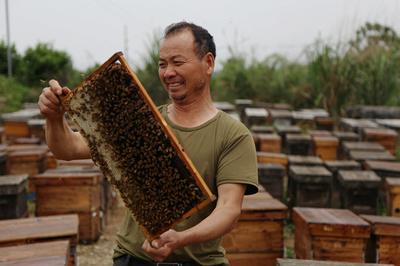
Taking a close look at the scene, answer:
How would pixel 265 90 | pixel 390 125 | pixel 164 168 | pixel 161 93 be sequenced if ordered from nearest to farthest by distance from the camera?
pixel 164 168 < pixel 390 125 < pixel 161 93 < pixel 265 90

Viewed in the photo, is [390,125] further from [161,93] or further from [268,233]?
[161,93]

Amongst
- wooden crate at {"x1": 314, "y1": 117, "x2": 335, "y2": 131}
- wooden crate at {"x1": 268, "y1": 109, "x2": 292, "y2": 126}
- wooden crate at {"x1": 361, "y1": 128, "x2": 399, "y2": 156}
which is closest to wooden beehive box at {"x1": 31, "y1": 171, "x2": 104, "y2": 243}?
wooden crate at {"x1": 361, "y1": 128, "x2": 399, "y2": 156}

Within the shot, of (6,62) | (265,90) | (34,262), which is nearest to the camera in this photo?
(34,262)

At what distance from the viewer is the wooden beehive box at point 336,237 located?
358 centimetres

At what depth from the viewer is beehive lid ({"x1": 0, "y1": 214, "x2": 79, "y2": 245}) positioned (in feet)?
10.3

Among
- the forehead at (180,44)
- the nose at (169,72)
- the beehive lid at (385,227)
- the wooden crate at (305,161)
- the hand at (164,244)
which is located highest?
the forehead at (180,44)

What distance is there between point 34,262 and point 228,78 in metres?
14.9

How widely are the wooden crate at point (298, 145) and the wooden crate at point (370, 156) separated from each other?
105 centimetres

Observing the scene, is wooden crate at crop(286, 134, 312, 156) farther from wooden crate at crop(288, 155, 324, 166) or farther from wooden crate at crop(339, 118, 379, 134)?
wooden crate at crop(339, 118, 379, 134)

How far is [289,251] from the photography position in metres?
4.79

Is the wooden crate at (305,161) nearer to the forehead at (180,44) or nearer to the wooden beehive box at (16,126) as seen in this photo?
the forehead at (180,44)

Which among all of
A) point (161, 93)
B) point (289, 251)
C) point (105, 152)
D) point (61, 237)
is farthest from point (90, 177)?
point (161, 93)

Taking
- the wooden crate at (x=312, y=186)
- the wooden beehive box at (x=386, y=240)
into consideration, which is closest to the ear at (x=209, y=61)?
the wooden beehive box at (x=386, y=240)

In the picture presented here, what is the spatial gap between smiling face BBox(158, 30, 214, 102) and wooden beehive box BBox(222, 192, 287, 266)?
2.41 m
